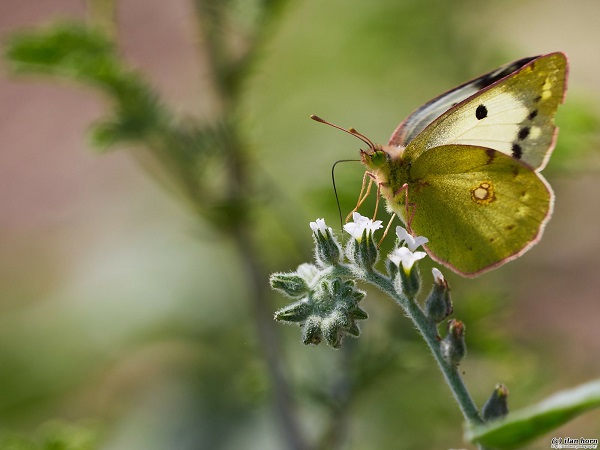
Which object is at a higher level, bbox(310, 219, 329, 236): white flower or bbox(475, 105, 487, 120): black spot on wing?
bbox(475, 105, 487, 120): black spot on wing

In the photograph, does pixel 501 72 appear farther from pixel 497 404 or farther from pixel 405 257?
pixel 497 404

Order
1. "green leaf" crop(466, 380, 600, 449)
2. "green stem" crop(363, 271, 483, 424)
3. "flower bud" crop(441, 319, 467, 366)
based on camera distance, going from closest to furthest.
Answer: "green leaf" crop(466, 380, 600, 449) → "green stem" crop(363, 271, 483, 424) → "flower bud" crop(441, 319, 467, 366)

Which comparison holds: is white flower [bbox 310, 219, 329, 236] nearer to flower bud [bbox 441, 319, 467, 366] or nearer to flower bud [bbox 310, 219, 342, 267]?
flower bud [bbox 310, 219, 342, 267]

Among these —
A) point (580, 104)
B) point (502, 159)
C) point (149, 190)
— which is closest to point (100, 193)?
point (149, 190)

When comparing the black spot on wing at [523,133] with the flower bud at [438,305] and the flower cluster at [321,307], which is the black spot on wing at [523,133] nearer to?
the flower bud at [438,305]

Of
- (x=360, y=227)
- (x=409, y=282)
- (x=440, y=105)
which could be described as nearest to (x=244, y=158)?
(x=440, y=105)

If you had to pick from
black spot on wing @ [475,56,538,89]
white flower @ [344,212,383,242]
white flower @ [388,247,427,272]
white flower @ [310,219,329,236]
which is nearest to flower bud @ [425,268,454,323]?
white flower @ [388,247,427,272]

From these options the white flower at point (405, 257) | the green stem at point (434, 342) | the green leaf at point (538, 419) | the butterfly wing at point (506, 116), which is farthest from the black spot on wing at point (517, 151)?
the green leaf at point (538, 419)
